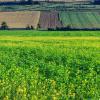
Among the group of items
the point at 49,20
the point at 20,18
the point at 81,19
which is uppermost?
the point at 81,19

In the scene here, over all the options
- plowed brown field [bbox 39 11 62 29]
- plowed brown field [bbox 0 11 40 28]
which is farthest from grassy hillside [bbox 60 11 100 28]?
plowed brown field [bbox 0 11 40 28]

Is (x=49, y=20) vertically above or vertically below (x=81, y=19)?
below

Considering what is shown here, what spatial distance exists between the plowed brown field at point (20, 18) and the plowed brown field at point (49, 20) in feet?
4.21

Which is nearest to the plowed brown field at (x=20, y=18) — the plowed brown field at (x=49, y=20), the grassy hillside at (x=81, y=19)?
the plowed brown field at (x=49, y=20)

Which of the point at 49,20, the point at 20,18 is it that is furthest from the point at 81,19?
the point at 20,18

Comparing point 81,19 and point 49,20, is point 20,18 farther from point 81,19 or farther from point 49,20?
point 81,19

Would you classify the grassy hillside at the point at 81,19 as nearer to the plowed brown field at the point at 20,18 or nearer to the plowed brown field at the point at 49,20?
the plowed brown field at the point at 49,20

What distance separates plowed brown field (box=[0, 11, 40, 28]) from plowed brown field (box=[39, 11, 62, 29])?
1.28 meters

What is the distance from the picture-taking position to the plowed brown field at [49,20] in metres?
105

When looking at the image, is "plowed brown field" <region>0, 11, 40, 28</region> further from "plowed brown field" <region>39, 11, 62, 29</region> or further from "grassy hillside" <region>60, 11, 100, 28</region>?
"grassy hillside" <region>60, 11, 100, 28</region>

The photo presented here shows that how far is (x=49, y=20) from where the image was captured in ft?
366

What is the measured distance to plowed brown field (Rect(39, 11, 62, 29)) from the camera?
105 m

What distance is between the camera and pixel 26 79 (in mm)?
19953

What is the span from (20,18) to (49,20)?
295 inches
